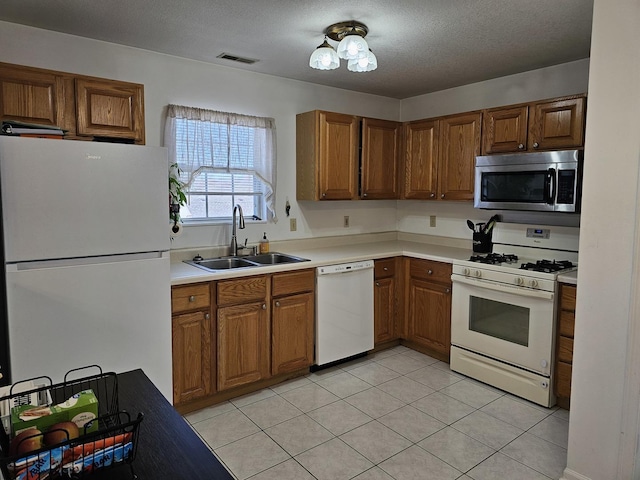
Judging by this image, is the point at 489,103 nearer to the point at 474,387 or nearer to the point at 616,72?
the point at 616,72

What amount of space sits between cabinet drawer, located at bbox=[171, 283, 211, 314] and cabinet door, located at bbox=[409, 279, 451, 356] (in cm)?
183

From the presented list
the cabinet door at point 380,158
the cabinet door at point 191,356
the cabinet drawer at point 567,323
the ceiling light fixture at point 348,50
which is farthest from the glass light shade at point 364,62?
the cabinet drawer at point 567,323

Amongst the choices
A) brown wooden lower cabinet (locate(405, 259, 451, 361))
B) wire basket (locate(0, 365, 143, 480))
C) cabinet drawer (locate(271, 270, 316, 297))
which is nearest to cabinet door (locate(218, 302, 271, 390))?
cabinet drawer (locate(271, 270, 316, 297))

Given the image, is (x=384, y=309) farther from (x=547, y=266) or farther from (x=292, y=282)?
(x=547, y=266)

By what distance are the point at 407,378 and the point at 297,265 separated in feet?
3.98

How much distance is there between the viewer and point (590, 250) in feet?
6.73

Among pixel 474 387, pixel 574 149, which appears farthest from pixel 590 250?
pixel 474 387

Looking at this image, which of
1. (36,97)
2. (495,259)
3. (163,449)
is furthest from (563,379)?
(36,97)

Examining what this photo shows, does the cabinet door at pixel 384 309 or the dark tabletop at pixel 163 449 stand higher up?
the dark tabletop at pixel 163 449

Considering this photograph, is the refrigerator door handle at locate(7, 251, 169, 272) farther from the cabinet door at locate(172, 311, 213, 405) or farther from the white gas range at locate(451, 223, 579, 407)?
the white gas range at locate(451, 223, 579, 407)

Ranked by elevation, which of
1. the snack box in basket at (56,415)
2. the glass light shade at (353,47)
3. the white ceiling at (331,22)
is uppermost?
the white ceiling at (331,22)

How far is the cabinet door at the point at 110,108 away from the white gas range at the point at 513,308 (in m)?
2.46

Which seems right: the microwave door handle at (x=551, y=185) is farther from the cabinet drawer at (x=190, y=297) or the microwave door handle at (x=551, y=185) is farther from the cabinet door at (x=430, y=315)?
the cabinet drawer at (x=190, y=297)

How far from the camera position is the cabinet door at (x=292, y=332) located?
322 centimetres
